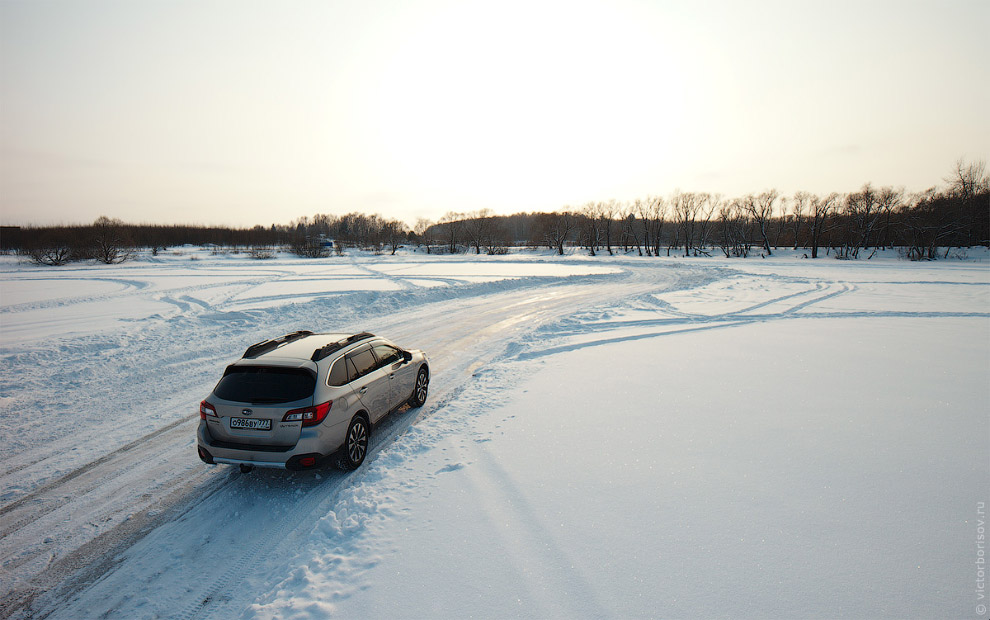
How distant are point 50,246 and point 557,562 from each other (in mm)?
66026

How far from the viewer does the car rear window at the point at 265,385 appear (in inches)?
204

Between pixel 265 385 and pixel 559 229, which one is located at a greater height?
pixel 559 229

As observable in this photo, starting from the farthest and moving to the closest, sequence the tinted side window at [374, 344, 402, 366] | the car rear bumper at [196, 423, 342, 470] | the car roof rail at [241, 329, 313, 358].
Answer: the tinted side window at [374, 344, 402, 366], the car roof rail at [241, 329, 313, 358], the car rear bumper at [196, 423, 342, 470]

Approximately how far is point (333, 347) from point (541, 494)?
11.5 feet

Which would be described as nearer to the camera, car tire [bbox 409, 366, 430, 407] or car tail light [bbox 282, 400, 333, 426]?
car tail light [bbox 282, 400, 333, 426]

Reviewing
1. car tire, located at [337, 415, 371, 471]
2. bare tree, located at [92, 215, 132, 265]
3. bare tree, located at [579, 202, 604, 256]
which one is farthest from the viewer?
bare tree, located at [579, 202, 604, 256]

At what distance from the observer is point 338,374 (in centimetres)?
579

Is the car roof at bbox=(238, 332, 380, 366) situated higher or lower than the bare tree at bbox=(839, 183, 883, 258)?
lower

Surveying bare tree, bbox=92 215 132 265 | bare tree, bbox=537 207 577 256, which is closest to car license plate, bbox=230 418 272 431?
bare tree, bbox=92 215 132 265

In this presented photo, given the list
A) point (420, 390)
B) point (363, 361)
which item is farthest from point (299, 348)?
point (420, 390)

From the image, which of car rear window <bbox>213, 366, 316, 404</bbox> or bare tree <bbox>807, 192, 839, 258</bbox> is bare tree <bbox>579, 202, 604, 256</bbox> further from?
car rear window <bbox>213, 366, 316, 404</bbox>

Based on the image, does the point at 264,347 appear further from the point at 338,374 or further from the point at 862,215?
the point at 862,215

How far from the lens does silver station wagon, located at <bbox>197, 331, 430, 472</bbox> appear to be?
507 cm

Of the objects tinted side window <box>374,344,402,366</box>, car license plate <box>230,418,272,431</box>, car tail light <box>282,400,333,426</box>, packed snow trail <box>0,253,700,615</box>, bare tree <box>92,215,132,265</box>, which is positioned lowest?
packed snow trail <box>0,253,700,615</box>
